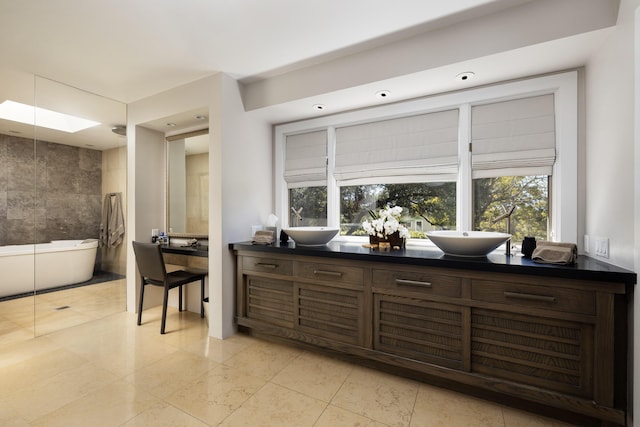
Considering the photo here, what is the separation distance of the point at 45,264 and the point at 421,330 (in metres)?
3.68

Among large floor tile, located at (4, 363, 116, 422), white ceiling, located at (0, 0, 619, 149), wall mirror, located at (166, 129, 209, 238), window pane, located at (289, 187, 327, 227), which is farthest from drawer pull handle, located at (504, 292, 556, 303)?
wall mirror, located at (166, 129, 209, 238)

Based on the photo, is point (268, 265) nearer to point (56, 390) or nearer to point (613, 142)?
point (56, 390)

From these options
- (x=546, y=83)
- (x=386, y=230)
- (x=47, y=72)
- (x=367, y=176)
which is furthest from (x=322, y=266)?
(x=47, y=72)

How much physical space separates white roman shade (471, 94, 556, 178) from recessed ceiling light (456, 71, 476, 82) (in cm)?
31

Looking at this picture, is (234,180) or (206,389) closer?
(206,389)

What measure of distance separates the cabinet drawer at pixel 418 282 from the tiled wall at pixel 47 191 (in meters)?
3.21

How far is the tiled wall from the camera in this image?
2.63 metres

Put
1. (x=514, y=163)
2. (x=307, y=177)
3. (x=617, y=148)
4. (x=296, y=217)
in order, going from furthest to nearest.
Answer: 1. (x=296, y=217)
2. (x=307, y=177)
3. (x=514, y=163)
4. (x=617, y=148)

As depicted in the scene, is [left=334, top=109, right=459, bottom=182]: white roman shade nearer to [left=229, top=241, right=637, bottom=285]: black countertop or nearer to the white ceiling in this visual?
the white ceiling

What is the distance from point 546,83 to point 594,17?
0.52 meters

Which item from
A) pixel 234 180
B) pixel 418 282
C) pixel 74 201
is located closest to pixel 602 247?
pixel 418 282

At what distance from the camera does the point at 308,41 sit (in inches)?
83.4

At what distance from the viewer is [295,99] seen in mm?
2564

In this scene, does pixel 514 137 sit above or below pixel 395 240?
above
